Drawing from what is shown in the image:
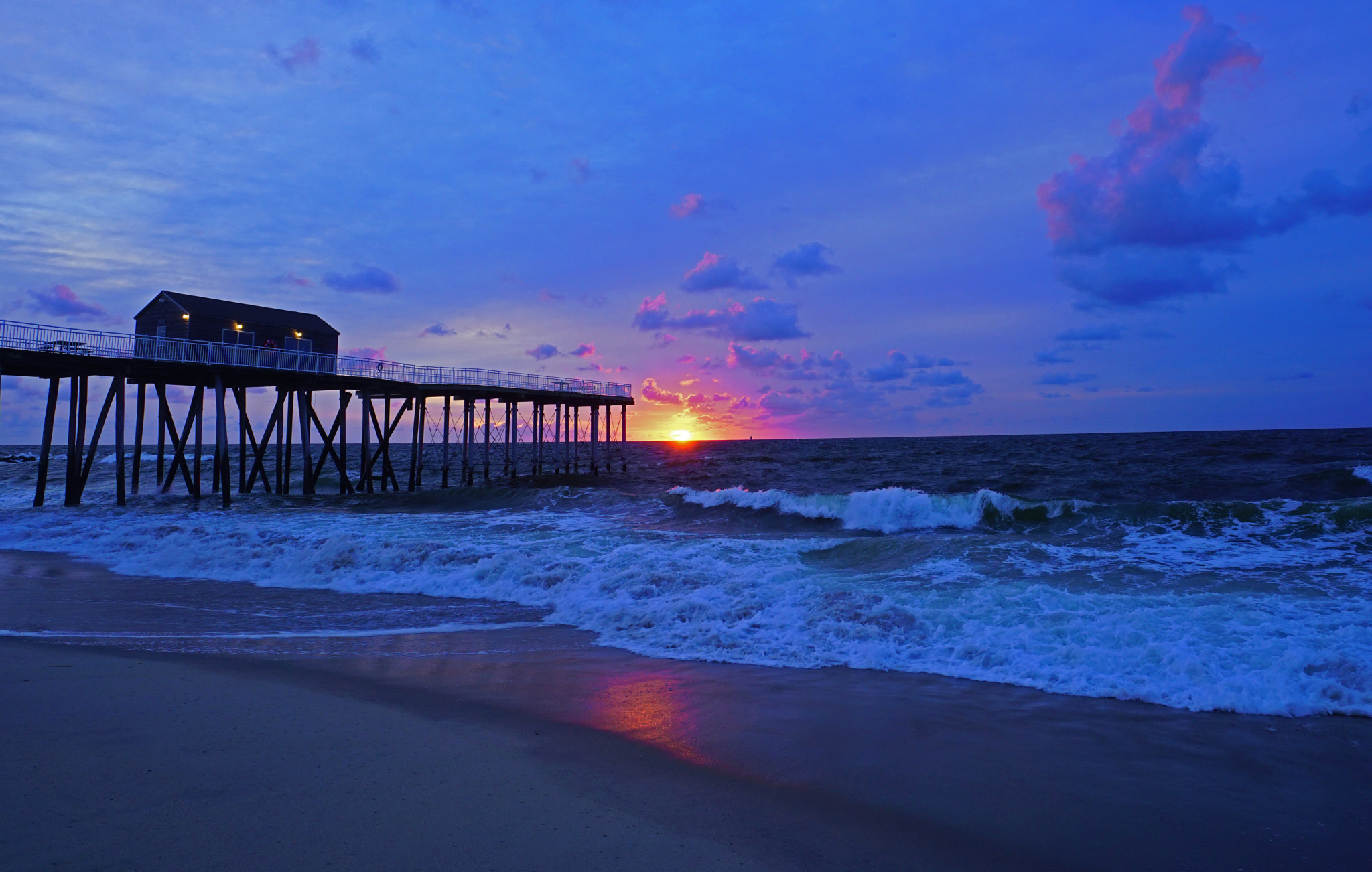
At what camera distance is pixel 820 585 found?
36.4 ft

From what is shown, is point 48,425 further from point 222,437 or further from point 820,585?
point 820,585

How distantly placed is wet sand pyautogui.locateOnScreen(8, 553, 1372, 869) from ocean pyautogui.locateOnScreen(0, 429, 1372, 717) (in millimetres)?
928

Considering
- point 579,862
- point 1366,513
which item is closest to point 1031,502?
point 1366,513

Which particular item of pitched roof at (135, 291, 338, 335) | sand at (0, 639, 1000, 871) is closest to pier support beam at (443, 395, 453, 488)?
pitched roof at (135, 291, 338, 335)

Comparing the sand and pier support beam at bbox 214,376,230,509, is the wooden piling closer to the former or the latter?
pier support beam at bbox 214,376,230,509

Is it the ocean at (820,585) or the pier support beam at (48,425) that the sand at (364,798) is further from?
the pier support beam at (48,425)

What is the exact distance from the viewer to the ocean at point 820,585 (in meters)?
7.58

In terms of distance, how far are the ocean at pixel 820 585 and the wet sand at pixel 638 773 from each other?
928 mm

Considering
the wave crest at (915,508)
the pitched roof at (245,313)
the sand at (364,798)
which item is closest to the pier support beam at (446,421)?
the pitched roof at (245,313)

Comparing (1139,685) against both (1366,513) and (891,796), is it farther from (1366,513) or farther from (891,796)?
(1366,513)

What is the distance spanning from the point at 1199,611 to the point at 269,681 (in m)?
9.98

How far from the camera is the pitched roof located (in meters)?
27.2

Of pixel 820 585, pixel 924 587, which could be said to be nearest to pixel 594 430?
pixel 820 585

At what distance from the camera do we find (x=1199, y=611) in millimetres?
8781
